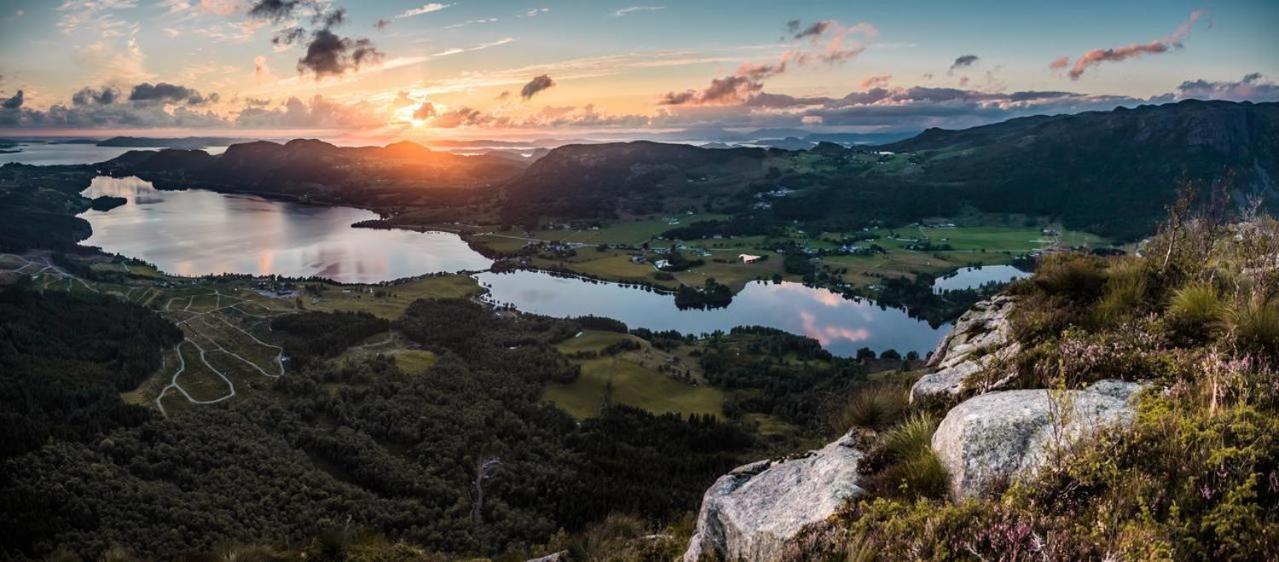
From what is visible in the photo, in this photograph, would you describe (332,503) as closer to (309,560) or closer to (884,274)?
(309,560)

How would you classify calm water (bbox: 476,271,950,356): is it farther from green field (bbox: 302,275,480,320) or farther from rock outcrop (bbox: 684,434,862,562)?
rock outcrop (bbox: 684,434,862,562)

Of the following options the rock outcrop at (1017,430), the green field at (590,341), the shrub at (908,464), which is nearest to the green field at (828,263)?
the green field at (590,341)

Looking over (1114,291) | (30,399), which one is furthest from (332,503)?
(1114,291)

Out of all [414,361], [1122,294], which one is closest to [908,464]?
[1122,294]

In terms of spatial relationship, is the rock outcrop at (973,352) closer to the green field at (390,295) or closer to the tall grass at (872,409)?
the tall grass at (872,409)

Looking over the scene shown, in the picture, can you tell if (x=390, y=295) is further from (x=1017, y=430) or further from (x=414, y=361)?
(x=1017, y=430)
